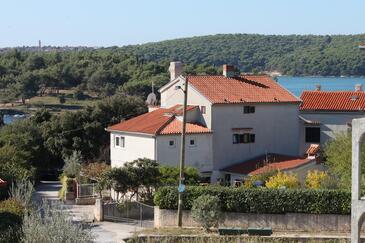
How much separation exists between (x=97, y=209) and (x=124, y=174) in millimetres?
2448

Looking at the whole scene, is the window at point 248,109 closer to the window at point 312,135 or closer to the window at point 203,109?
the window at point 203,109

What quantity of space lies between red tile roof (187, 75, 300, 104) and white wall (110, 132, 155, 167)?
5178 millimetres

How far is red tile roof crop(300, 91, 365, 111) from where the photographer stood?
54875 mm

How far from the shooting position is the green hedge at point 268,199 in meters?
37.6

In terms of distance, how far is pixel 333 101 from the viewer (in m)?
56.0

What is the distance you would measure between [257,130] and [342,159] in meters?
11.7

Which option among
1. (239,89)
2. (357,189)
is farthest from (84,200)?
(357,189)

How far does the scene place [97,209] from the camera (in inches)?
1652

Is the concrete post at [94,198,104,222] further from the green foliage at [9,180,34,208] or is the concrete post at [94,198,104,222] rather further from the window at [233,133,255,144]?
the window at [233,133,255,144]

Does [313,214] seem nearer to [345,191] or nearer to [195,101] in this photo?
[345,191]

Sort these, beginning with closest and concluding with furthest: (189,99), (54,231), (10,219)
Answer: (54,231)
(10,219)
(189,99)

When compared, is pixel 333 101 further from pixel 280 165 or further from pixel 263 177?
pixel 263 177

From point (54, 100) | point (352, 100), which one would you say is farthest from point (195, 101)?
point (54, 100)

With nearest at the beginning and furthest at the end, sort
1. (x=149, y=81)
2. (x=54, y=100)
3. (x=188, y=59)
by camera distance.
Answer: (x=149, y=81) < (x=54, y=100) < (x=188, y=59)
